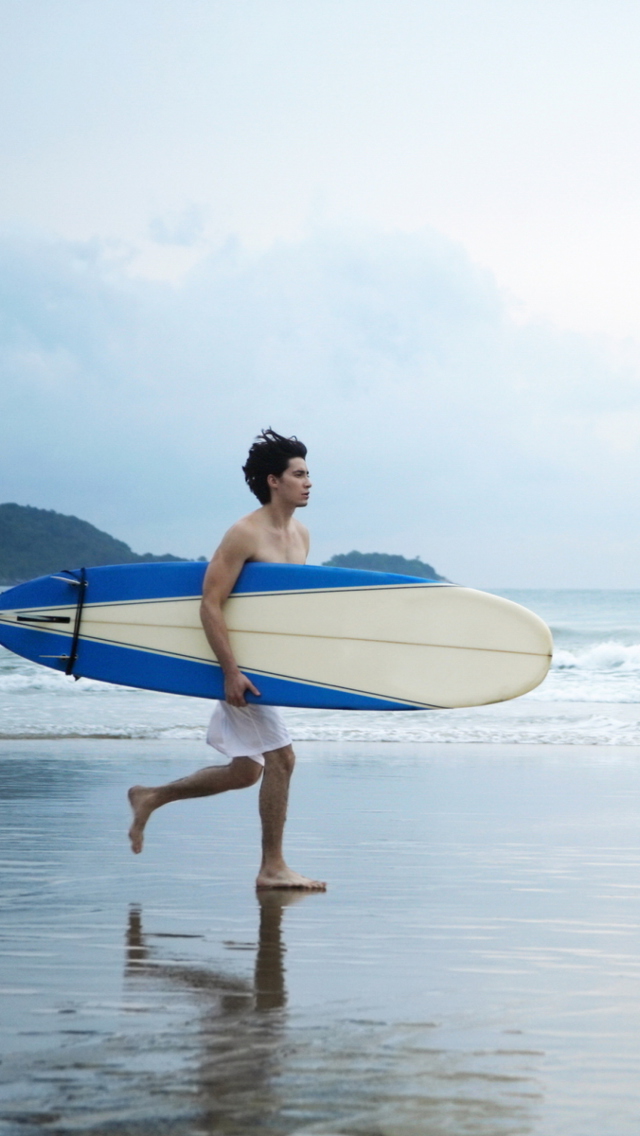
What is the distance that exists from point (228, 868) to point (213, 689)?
0.65 m

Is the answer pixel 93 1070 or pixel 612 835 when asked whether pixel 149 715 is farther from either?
pixel 93 1070

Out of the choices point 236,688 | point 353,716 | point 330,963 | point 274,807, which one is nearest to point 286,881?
point 274,807

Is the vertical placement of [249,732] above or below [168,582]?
below

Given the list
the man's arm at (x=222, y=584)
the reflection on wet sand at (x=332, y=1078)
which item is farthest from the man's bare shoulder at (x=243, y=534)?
the reflection on wet sand at (x=332, y=1078)

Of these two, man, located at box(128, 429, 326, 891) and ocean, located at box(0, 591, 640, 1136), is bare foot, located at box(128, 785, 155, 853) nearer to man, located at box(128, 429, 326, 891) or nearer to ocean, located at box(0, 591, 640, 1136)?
man, located at box(128, 429, 326, 891)

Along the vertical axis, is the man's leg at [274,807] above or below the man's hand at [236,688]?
below

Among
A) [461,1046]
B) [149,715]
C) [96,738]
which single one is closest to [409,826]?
[461,1046]

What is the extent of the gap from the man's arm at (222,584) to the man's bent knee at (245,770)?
0.69ft

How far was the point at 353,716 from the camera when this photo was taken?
11672mm

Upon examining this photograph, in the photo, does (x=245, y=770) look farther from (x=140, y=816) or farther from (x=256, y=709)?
(x=140, y=816)

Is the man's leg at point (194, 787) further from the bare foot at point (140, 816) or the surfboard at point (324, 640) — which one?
the surfboard at point (324, 640)

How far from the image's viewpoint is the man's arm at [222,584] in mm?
3959

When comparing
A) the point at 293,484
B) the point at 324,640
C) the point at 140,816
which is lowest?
the point at 140,816

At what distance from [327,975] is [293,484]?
1.80 metres
